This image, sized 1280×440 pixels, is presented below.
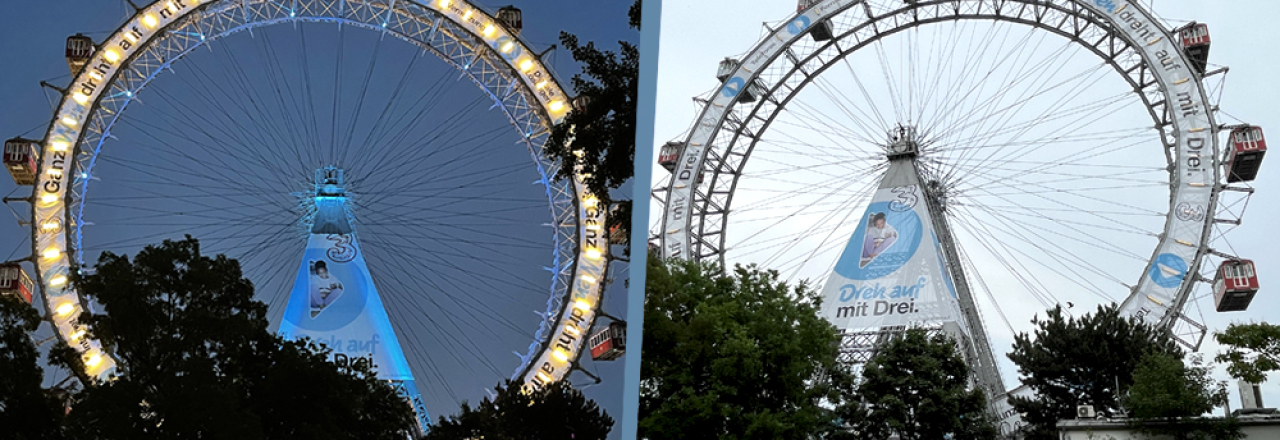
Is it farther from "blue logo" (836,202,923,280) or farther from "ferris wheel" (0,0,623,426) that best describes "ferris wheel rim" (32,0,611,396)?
"blue logo" (836,202,923,280)

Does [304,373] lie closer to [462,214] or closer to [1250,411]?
[462,214]

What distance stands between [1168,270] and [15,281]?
21.0 m

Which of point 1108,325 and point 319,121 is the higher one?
point 1108,325

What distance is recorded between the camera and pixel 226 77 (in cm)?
610

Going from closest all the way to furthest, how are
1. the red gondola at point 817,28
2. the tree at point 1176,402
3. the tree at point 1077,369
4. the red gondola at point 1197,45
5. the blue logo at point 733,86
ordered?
the tree at point 1176,402
the tree at point 1077,369
the red gondola at point 1197,45
the red gondola at point 817,28
the blue logo at point 733,86

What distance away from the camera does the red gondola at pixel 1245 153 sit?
72.4ft

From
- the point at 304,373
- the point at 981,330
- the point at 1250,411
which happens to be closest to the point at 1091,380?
the point at 1250,411

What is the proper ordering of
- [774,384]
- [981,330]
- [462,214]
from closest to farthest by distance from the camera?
[462,214] → [774,384] → [981,330]

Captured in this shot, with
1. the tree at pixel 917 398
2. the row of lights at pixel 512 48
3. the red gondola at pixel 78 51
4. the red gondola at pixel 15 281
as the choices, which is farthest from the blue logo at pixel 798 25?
the red gondola at pixel 15 281

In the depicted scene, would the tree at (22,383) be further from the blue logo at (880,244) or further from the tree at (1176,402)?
the blue logo at (880,244)

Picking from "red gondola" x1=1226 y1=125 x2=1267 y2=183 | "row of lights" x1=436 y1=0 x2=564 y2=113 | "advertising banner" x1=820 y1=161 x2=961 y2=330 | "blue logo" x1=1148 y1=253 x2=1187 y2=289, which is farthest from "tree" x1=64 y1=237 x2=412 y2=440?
"red gondola" x1=1226 y1=125 x2=1267 y2=183

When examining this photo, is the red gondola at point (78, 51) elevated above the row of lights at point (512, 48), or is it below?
below

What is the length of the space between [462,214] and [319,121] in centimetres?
92

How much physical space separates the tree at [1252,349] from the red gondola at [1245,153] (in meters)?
6.46
